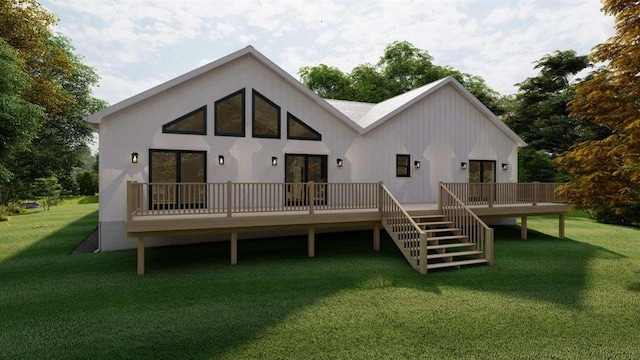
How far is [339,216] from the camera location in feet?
31.2

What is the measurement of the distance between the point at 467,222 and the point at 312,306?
5.85 m

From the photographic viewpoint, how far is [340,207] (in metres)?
10.6

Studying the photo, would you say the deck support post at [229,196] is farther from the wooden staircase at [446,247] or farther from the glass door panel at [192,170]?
the wooden staircase at [446,247]

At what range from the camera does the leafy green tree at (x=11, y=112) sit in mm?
14227

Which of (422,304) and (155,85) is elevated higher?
(155,85)

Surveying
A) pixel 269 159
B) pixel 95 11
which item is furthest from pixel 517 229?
pixel 95 11

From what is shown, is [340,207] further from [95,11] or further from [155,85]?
[95,11]

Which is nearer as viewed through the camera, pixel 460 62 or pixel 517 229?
pixel 517 229

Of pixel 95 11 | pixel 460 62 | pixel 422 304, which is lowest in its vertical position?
pixel 422 304

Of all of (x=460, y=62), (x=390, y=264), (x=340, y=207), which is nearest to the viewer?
(x=390, y=264)

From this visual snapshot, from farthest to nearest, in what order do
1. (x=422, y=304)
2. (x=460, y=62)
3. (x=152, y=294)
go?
(x=460, y=62), (x=152, y=294), (x=422, y=304)

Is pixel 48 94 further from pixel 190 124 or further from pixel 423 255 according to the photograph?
pixel 423 255

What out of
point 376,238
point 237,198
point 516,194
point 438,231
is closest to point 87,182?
point 237,198

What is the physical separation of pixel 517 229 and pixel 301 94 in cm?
1112
